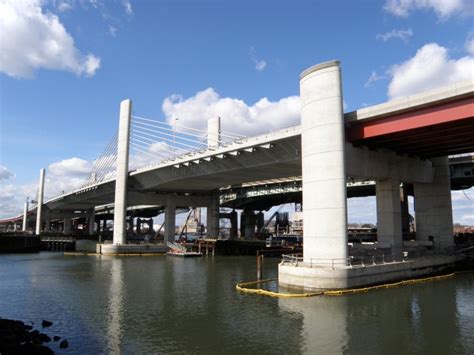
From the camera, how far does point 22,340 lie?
17.4 m

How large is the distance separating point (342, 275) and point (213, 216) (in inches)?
2243

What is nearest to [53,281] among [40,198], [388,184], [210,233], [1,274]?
[1,274]

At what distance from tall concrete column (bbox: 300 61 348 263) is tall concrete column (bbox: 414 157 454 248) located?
71.3 feet

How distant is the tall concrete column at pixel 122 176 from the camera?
74938 millimetres

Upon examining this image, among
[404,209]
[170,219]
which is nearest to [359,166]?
[404,209]

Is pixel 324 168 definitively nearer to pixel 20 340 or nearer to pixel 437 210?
pixel 437 210

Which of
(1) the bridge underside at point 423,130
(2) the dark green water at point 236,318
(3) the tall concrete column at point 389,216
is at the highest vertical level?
(1) the bridge underside at point 423,130

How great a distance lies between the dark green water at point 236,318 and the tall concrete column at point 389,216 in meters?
6.41

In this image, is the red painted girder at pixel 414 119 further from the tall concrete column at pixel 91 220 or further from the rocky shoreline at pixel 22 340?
the tall concrete column at pixel 91 220

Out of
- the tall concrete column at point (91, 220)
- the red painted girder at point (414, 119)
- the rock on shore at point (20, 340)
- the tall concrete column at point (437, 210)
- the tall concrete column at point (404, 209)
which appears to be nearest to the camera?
the rock on shore at point (20, 340)

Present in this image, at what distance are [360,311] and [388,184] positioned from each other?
64.6 ft

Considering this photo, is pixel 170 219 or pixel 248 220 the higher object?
pixel 248 220

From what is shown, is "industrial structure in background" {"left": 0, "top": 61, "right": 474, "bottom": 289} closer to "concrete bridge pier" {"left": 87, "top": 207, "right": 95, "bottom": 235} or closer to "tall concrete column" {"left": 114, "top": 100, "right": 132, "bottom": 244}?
"tall concrete column" {"left": 114, "top": 100, "right": 132, "bottom": 244}

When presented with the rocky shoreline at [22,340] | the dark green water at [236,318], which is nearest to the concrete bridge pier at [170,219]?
the dark green water at [236,318]
